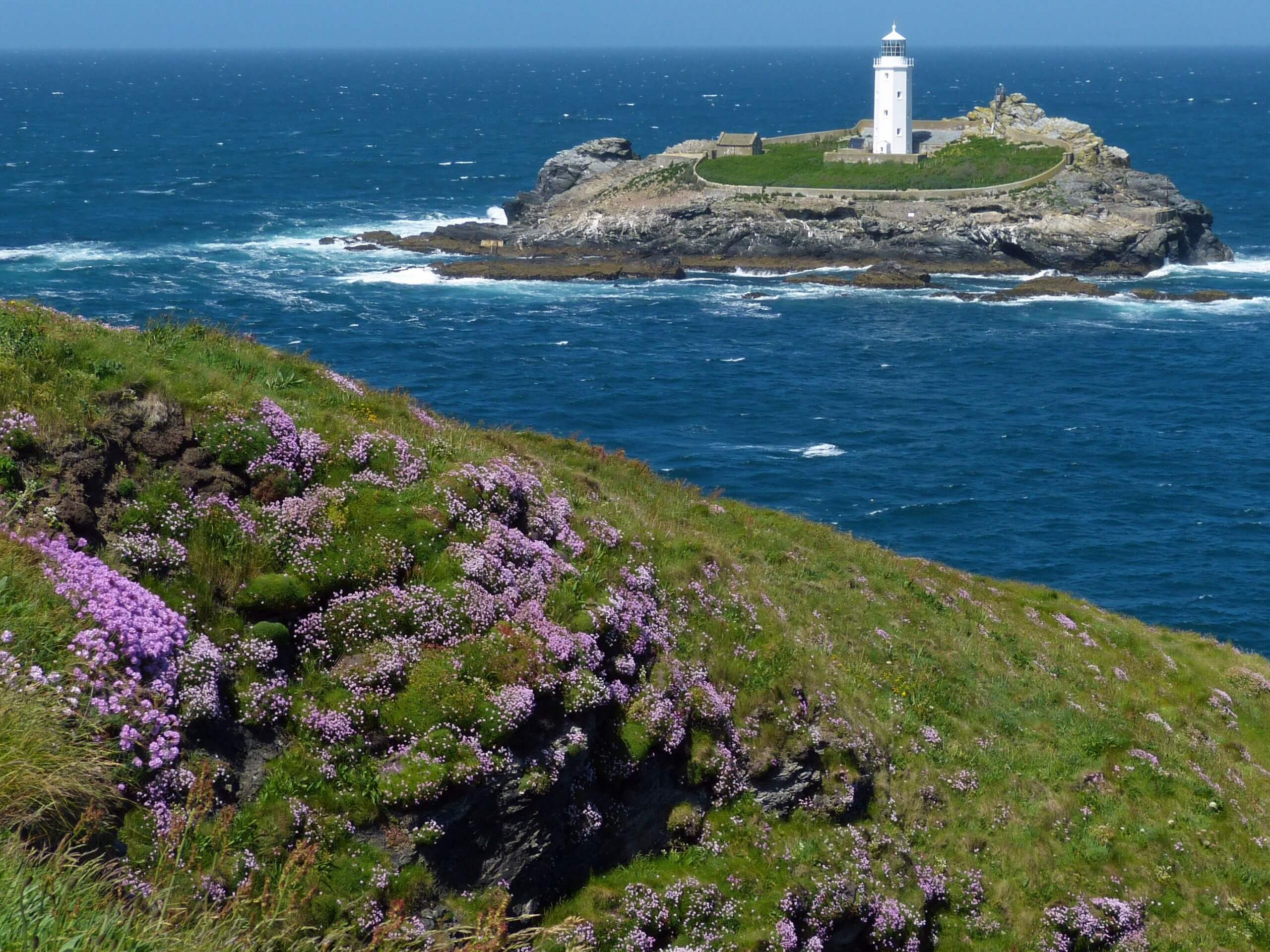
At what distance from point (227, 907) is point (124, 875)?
123 centimetres

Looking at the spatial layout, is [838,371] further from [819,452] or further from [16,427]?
[16,427]

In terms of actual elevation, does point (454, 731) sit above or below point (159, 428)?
below

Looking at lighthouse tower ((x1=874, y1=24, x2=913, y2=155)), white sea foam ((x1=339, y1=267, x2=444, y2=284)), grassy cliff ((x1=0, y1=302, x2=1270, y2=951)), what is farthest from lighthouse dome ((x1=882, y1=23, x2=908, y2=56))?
grassy cliff ((x1=0, y1=302, x2=1270, y2=951))

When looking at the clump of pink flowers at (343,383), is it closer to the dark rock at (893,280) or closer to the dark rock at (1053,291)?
the dark rock at (1053,291)

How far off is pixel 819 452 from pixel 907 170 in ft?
184

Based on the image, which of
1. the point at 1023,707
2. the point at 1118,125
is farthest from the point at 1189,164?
the point at 1023,707

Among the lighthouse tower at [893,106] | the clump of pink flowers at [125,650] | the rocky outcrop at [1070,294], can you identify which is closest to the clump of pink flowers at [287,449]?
the clump of pink flowers at [125,650]

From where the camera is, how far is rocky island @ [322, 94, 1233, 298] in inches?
3711

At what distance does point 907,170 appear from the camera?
353ft

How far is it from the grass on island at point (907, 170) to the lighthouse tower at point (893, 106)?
4.65m

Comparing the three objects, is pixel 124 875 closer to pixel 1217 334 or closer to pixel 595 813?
pixel 595 813

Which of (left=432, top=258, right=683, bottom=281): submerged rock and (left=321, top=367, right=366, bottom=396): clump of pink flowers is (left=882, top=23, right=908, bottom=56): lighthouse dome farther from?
(left=321, top=367, right=366, bottom=396): clump of pink flowers

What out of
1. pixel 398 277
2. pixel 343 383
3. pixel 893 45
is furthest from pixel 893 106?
pixel 343 383

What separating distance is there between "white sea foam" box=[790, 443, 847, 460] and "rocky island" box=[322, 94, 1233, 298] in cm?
3892
